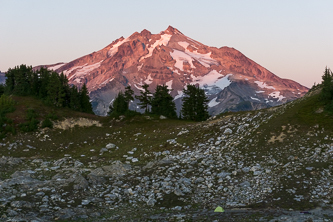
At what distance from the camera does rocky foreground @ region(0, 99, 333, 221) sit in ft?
57.5

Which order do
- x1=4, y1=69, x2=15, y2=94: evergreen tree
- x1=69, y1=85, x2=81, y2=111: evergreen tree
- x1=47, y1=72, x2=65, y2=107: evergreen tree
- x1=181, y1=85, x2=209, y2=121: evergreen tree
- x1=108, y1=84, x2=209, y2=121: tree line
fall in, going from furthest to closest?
x1=181, y1=85, x2=209, y2=121: evergreen tree < x1=108, y1=84, x2=209, y2=121: tree line < x1=4, y1=69, x2=15, y2=94: evergreen tree < x1=69, y1=85, x2=81, y2=111: evergreen tree < x1=47, y1=72, x2=65, y2=107: evergreen tree

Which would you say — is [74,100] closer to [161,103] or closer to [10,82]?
[10,82]

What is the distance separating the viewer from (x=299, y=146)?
2720 centimetres

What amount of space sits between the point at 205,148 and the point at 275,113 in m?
10.6

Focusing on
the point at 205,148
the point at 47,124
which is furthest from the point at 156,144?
the point at 47,124

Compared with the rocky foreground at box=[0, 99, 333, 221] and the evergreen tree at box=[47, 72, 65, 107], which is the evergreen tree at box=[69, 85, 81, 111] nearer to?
the evergreen tree at box=[47, 72, 65, 107]

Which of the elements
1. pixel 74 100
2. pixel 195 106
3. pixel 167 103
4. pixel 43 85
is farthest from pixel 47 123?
pixel 195 106

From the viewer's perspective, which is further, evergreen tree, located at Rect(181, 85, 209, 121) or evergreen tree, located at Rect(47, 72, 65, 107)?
evergreen tree, located at Rect(181, 85, 209, 121)

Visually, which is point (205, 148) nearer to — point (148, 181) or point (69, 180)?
point (148, 181)

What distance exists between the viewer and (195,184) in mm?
22609

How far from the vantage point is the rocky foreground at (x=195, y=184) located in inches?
690

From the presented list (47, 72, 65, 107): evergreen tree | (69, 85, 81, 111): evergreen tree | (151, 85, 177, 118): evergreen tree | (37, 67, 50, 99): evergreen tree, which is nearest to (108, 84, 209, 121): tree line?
(151, 85, 177, 118): evergreen tree

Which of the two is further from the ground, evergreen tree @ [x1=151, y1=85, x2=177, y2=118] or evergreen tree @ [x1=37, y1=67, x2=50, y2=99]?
evergreen tree @ [x1=37, y1=67, x2=50, y2=99]

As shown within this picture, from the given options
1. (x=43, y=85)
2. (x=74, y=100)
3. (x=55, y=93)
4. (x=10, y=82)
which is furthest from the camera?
(x=10, y=82)
